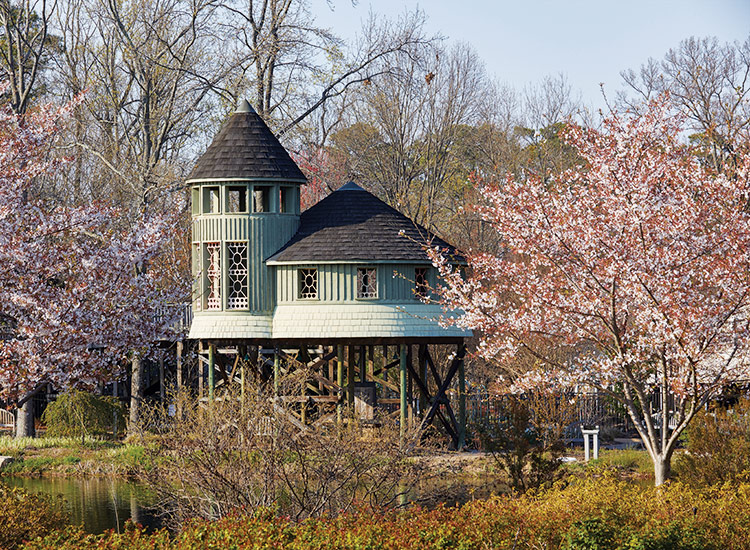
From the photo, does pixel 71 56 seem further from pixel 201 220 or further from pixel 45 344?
pixel 45 344

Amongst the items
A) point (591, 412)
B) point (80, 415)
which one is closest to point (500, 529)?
point (591, 412)

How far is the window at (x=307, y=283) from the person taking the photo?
29953mm

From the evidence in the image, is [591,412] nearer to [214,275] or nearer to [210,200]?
[214,275]

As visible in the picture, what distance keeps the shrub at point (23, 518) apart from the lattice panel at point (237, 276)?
14539 millimetres

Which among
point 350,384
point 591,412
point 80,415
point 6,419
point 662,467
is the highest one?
point 350,384

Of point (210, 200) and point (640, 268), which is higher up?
point (210, 200)

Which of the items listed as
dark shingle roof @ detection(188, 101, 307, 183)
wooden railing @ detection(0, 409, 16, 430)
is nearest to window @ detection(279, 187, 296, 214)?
dark shingle roof @ detection(188, 101, 307, 183)

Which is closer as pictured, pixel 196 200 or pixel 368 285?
pixel 368 285

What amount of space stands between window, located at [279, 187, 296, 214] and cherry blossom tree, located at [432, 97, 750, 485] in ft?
41.5

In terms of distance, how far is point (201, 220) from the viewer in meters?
30.6

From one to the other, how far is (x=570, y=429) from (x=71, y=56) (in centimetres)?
2411

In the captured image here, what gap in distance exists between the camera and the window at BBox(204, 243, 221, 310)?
30453mm

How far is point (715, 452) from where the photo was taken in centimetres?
2016

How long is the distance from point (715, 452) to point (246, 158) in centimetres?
1586
